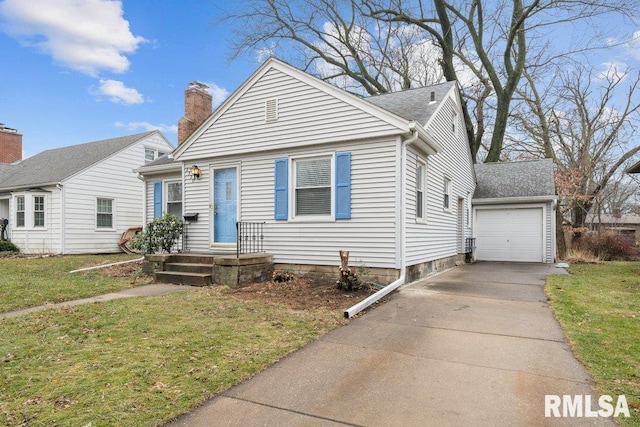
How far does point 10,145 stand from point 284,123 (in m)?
21.8

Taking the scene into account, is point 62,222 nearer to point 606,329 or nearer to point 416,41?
point 606,329

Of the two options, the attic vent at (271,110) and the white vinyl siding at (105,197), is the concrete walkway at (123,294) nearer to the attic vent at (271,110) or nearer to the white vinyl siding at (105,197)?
the attic vent at (271,110)

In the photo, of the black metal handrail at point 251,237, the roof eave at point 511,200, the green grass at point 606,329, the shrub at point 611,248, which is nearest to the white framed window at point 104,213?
the black metal handrail at point 251,237

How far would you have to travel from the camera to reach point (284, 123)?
8.70 m

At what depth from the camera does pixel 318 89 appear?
27.4ft

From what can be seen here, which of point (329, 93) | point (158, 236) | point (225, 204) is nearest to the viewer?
point (329, 93)

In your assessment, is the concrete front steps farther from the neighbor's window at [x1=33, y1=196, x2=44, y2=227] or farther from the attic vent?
the neighbor's window at [x1=33, y1=196, x2=44, y2=227]

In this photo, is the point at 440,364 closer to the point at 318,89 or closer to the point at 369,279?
the point at 369,279

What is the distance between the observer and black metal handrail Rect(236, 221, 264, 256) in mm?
8969

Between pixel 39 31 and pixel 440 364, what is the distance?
17553 millimetres

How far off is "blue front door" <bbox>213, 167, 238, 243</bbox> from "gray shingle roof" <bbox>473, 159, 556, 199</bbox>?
9.68 meters

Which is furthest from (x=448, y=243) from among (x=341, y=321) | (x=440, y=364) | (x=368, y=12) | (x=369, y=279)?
(x=368, y=12)

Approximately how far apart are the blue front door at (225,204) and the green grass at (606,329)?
7.00m

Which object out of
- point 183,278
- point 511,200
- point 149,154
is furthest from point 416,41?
point 183,278
